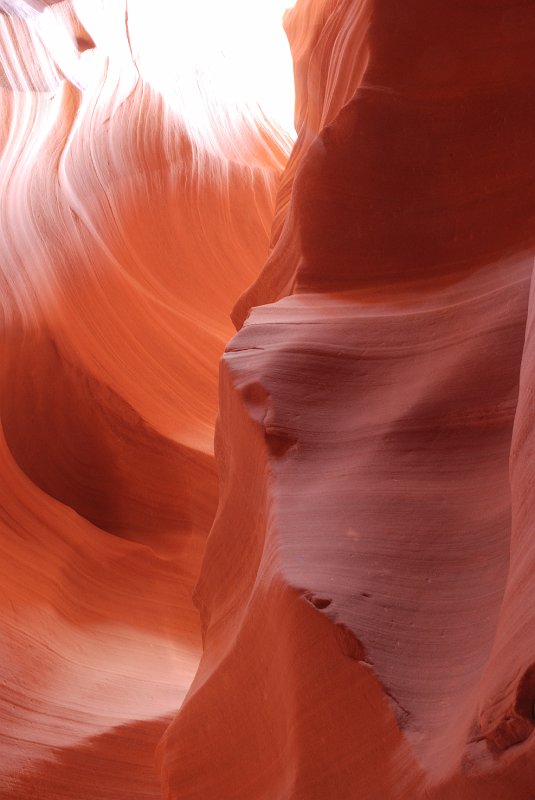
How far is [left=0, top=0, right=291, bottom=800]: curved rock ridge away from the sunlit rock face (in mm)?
10

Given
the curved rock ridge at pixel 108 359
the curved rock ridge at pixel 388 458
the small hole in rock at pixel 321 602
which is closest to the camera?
the curved rock ridge at pixel 388 458

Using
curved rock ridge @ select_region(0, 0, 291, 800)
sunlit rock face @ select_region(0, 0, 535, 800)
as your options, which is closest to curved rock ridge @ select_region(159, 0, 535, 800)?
sunlit rock face @ select_region(0, 0, 535, 800)

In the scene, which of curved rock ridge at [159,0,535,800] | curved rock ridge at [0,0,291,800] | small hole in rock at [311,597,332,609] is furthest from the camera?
curved rock ridge at [0,0,291,800]

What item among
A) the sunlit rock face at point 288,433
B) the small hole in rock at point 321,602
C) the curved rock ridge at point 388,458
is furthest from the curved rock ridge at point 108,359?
the small hole in rock at point 321,602

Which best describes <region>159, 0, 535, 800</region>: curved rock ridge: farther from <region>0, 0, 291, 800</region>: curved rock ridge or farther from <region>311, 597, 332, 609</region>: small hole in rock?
<region>0, 0, 291, 800</region>: curved rock ridge

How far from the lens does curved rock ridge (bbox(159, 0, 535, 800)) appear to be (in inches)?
44.3

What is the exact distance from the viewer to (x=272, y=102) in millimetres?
4227

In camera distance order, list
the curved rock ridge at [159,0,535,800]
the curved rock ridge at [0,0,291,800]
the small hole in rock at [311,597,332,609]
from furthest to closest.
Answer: the curved rock ridge at [0,0,291,800] → the small hole in rock at [311,597,332,609] → the curved rock ridge at [159,0,535,800]

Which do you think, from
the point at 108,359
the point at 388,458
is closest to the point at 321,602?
the point at 388,458

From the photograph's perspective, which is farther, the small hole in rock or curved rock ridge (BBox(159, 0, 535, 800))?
the small hole in rock

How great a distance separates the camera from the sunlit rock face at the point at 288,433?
1194 millimetres

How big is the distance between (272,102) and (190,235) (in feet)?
3.69

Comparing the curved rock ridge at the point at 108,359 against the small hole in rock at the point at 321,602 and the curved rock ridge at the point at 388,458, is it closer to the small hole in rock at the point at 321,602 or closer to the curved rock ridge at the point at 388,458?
the curved rock ridge at the point at 388,458

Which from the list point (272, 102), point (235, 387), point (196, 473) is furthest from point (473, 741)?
point (272, 102)
